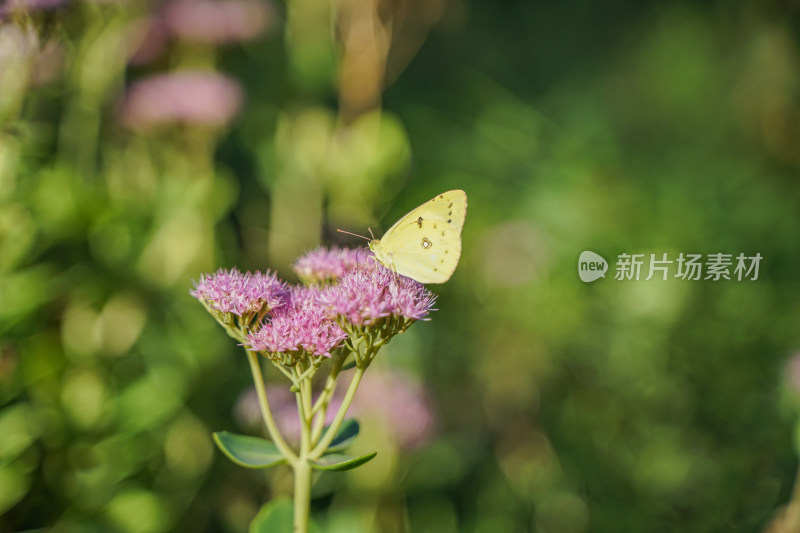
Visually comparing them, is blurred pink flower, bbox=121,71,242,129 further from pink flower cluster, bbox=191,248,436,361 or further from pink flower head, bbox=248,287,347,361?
pink flower head, bbox=248,287,347,361

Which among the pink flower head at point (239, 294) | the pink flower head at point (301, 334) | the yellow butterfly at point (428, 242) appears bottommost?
the pink flower head at point (301, 334)

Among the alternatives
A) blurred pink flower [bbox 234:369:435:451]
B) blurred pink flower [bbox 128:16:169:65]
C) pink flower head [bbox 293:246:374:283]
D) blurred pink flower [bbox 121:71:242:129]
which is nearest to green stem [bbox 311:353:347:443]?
pink flower head [bbox 293:246:374:283]

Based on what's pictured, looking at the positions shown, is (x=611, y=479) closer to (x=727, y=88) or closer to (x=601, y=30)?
(x=727, y=88)

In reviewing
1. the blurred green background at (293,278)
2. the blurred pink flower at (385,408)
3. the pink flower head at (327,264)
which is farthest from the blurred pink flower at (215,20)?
the pink flower head at (327,264)

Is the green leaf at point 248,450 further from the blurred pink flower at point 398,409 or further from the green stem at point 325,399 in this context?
the blurred pink flower at point 398,409

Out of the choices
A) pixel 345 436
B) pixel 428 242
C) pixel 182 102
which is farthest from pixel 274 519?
pixel 182 102

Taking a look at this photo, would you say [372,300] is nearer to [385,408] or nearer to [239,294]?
[239,294]
